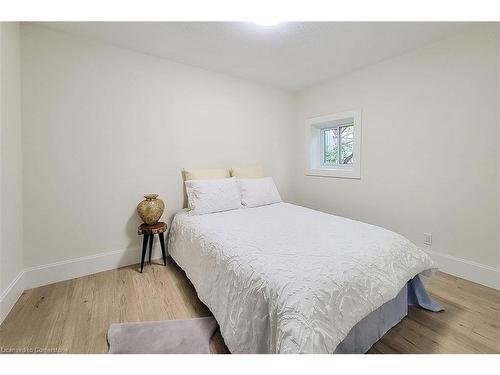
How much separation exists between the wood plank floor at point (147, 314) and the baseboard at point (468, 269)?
2.8 inches

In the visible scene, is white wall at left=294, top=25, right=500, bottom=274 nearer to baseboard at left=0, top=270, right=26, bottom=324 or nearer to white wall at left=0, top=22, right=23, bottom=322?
white wall at left=0, top=22, right=23, bottom=322

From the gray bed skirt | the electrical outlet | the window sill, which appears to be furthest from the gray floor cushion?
the window sill

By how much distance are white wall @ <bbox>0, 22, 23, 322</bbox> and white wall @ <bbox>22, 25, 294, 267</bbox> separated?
88 mm

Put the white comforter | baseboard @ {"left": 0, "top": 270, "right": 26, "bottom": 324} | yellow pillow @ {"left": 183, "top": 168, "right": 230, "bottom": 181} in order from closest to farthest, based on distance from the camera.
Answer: the white comforter → baseboard @ {"left": 0, "top": 270, "right": 26, "bottom": 324} → yellow pillow @ {"left": 183, "top": 168, "right": 230, "bottom": 181}

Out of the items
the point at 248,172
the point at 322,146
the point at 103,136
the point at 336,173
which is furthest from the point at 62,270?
the point at 322,146

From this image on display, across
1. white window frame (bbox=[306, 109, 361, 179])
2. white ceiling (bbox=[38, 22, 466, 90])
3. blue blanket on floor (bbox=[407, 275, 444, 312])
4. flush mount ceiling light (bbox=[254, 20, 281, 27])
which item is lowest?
blue blanket on floor (bbox=[407, 275, 444, 312])

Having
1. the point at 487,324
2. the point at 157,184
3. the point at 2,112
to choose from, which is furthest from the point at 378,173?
the point at 2,112

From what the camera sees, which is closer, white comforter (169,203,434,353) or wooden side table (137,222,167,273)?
white comforter (169,203,434,353)

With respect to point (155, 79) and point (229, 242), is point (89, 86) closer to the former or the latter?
point (155, 79)

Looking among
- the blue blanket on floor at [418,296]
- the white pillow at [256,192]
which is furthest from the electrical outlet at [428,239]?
the white pillow at [256,192]

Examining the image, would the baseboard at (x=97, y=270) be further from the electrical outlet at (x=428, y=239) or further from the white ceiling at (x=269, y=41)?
the white ceiling at (x=269, y=41)

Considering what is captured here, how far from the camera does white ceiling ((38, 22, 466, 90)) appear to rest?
1.93 metres
